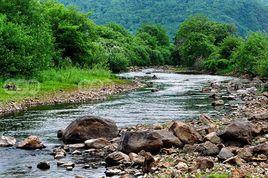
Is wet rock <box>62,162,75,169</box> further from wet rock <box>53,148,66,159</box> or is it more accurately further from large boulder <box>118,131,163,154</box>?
large boulder <box>118,131,163,154</box>

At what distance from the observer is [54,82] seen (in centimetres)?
5606

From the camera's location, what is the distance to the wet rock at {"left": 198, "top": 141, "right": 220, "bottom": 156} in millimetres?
21312

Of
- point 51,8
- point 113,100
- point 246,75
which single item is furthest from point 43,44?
point 246,75

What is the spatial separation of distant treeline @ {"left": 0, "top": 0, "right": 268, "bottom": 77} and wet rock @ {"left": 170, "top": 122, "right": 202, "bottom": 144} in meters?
29.3

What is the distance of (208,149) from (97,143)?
629 cm

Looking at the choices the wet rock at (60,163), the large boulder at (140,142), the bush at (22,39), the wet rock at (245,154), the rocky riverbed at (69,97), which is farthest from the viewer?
the bush at (22,39)

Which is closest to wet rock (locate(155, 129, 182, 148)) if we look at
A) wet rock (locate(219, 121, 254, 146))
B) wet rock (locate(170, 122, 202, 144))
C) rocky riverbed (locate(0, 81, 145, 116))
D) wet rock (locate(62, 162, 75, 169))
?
wet rock (locate(170, 122, 202, 144))

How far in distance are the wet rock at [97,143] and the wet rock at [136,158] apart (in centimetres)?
Answer: 356

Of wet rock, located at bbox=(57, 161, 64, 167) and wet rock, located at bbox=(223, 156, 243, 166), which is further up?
wet rock, located at bbox=(223, 156, 243, 166)

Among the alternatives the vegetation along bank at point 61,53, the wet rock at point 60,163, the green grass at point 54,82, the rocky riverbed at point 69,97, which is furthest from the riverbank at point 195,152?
the vegetation along bank at point 61,53

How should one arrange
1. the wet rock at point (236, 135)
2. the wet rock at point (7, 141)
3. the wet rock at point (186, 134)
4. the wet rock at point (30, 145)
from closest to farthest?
1. the wet rock at point (236, 135)
2. the wet rock at point (186, 134)
3. the wet rock at point (30, 145)
4. the wet rock at point (7, 141)

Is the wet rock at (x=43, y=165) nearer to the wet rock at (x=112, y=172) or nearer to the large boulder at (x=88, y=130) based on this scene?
the wet rock at (x=112, y=172)

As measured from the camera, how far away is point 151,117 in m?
35.8

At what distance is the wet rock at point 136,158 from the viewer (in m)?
20.4
